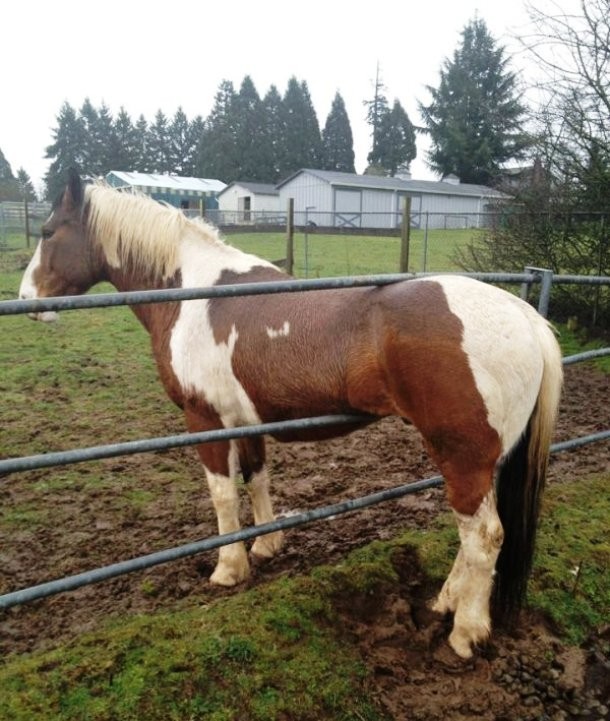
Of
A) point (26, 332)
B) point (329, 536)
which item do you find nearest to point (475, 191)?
point (26, 332)

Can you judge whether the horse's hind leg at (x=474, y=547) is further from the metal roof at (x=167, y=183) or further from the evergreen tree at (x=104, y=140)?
the evergreen tree at (x=104, y=140)

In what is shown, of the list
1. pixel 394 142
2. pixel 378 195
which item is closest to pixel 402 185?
pixel 378 195

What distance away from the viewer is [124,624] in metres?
2.36

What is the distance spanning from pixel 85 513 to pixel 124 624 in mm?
1256

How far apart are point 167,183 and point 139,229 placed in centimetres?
4156

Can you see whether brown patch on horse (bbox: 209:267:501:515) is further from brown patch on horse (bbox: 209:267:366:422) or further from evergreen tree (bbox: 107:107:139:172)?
evergreen tree (bbox: 107:107:139:172)

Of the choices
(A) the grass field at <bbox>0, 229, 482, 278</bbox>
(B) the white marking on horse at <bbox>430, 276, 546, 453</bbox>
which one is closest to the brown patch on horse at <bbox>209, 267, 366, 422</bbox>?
(B) the white marking on horse at <bbox>430, 276, 546, 453</bbox>

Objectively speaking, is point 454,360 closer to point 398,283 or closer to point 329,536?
point 398,283

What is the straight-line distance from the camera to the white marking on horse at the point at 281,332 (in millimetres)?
2412

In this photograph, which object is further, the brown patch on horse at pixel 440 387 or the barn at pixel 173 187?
the barn at pixel 173 187

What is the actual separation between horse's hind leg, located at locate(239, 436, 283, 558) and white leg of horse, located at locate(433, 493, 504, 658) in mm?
1114

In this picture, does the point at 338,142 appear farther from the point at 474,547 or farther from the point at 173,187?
the point at 474,547

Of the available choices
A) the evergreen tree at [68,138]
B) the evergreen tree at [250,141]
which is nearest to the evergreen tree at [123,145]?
the evergreen tree at [68,138]

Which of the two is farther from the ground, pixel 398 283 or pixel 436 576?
pixel 398 283
